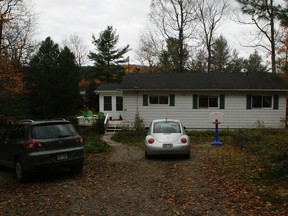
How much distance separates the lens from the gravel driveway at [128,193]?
19.4ft

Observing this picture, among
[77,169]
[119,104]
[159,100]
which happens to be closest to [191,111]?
[159,100]

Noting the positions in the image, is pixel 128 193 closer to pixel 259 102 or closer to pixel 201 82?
pixel 201 82

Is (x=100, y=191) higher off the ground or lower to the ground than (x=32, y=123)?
lower

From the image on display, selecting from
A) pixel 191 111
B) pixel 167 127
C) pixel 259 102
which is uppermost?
pixel 259 102

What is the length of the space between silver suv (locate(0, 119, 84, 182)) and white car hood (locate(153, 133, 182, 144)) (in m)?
3.57

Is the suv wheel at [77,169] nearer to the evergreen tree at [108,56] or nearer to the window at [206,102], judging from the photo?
the window at [206,102]

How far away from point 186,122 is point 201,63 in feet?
68.6

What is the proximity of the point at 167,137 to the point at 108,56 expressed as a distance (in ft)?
124

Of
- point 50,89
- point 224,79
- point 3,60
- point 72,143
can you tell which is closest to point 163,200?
point 72,143

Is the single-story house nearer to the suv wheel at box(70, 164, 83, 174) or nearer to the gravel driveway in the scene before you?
the gravel driveway

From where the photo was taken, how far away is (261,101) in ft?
71.8

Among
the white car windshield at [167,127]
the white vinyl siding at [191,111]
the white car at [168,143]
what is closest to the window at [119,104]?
the white vinyl siding at [191,111]

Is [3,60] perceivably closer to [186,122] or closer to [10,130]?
[10,130]

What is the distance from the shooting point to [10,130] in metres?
9.47
